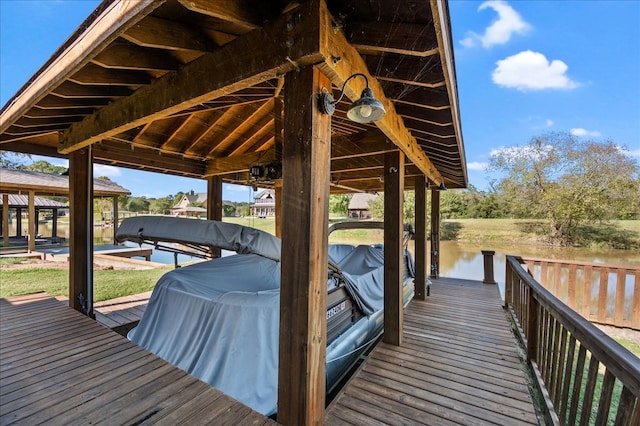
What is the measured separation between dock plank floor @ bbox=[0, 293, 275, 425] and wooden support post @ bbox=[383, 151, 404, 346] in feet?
6.30

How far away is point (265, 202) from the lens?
2425cm

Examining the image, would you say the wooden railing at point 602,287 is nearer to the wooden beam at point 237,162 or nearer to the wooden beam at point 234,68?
the wooden beam at point 237,162

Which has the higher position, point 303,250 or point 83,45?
point 83,45

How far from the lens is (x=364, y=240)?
19188 mm

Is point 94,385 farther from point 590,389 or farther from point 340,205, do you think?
point 340,205

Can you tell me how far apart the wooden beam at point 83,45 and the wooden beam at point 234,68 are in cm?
48

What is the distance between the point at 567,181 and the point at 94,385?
854 inches

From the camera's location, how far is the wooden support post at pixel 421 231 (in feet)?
16.0

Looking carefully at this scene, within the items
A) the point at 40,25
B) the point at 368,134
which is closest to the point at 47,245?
the point at 40,25

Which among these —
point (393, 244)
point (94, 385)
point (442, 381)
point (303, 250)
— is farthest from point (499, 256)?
point (94, 385)

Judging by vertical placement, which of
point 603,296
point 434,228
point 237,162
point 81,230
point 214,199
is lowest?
point 603,296

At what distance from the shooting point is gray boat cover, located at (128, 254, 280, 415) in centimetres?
200

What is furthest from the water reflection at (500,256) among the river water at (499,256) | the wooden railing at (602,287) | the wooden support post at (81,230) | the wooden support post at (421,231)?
the wooden support post at (81,230)

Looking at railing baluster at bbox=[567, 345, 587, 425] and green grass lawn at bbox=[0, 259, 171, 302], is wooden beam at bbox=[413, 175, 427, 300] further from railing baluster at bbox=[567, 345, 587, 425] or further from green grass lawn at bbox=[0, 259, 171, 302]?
green grass lawn at bbox=[0, 259, 171, 302]
